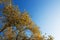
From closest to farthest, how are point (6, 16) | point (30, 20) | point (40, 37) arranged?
1. point (6, 16)
2. point (30, 20)
3. point (40, 37)

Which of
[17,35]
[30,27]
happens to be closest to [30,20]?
[30,27]

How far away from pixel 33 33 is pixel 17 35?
Result: 2793 millimetres

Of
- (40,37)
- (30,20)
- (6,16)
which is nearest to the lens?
(6,16)

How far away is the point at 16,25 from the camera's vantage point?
3412 cm

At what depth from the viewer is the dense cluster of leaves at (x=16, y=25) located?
33.4 m

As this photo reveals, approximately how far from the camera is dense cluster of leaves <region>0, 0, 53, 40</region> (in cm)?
3341

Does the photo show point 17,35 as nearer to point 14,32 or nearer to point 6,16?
point 14,32

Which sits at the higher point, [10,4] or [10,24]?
[10,4]

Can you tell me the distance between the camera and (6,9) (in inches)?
1319

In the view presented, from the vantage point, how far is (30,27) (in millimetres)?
36562

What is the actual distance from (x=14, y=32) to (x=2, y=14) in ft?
15.2

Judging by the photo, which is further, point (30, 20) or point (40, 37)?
point (40, 37)

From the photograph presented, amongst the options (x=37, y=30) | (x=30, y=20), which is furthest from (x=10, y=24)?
(x=37, y=30)

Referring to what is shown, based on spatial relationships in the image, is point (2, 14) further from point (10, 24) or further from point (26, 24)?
point (26, 24)
